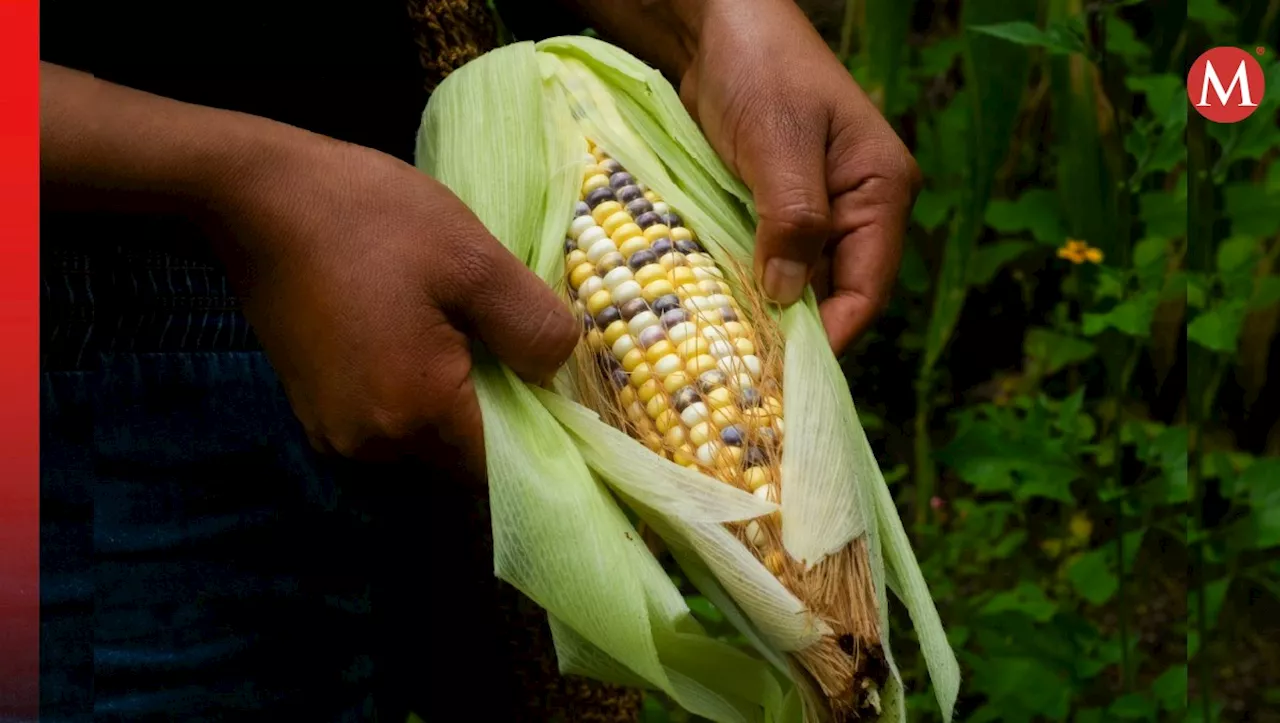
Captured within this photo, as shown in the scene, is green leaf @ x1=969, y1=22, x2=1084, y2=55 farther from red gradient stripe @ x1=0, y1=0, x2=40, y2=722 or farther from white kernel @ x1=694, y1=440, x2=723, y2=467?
red gradient stripe @ x1=0, y1=0, x2=40, y2=722

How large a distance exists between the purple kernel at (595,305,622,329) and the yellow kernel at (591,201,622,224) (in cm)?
7

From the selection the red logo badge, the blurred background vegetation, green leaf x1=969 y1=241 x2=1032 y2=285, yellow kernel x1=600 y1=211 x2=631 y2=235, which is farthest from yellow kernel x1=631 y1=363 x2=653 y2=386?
green leaf x1=969 y1=241 x2=1032 y2=285

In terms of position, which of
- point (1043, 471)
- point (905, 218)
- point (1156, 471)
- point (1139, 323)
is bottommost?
point (1156, 471)

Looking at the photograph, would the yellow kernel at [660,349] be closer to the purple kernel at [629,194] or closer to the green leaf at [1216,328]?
the purple kernel at [629,194]

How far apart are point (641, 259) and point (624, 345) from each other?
6 cm

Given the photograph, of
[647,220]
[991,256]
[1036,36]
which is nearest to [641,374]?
[647,220]

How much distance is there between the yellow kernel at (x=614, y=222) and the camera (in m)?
0.78

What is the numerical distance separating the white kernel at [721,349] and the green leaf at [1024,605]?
Answer: 653 millimetres

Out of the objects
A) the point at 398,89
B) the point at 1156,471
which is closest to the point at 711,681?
the point at 398,89

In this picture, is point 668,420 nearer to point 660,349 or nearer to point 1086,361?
point 660,349

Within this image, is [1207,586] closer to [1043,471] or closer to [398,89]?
[1043,471]

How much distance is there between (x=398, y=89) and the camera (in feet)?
2.94

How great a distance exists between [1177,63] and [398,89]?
1135 mm

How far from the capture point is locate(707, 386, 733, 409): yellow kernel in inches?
27.6
